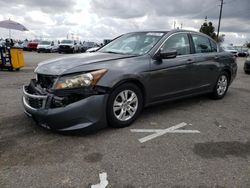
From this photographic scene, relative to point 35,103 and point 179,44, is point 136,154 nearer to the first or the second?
point 35,103

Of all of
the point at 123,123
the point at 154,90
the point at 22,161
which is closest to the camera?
the point at 22,161

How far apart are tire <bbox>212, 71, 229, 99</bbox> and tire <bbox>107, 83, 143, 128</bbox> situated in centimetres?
260

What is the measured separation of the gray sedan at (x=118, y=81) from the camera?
358cm

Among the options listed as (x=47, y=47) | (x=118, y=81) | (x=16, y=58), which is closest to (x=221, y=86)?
(x=118, y=81)

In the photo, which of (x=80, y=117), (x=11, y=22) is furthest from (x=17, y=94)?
(x=11, y=22)

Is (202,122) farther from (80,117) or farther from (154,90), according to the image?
(80,117)

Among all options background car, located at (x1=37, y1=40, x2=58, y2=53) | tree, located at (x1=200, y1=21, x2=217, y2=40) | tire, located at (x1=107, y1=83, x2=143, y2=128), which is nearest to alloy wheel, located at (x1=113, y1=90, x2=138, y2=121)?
tire, located at (x1=107, y1=83, x2=143, y2=128)

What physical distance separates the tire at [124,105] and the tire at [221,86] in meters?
2.60

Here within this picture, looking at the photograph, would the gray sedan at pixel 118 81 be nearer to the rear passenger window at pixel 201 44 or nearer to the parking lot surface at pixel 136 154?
the rear passenger window at pixel 201 44

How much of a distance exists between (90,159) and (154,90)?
72.6 inches

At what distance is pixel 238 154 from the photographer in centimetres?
340

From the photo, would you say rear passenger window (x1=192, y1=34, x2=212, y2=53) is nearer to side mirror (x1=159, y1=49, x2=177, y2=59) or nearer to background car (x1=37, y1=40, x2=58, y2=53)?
side mirror (x1=159, y1=49, x2=177, y2=59)

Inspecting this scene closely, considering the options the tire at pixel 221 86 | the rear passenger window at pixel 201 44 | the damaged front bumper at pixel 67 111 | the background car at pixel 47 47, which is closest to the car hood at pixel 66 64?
the damaged front bumper at pixel 67 111

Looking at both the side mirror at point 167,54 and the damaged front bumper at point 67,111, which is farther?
the side mirror at point 167,54
